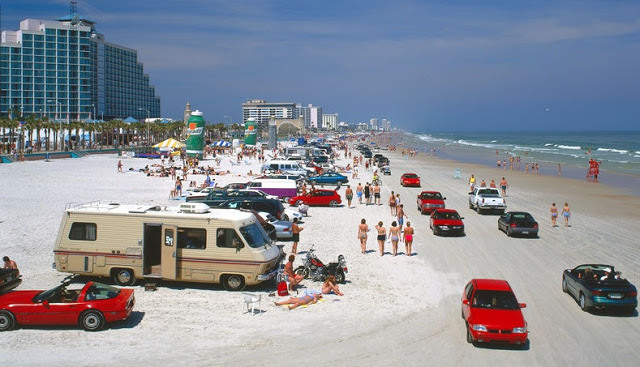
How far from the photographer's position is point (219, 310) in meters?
13.4

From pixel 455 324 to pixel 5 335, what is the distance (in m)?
9.45

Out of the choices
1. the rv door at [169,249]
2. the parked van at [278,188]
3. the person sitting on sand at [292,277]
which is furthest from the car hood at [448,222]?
the rv door at [169,249]

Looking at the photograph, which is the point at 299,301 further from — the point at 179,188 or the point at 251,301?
the point at 179,188

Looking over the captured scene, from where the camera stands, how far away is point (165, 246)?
568 inches

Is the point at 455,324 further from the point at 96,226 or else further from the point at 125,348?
the point at 96,226

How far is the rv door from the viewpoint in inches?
566

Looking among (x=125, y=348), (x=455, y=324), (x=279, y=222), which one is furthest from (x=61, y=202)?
(x=455, y=324)

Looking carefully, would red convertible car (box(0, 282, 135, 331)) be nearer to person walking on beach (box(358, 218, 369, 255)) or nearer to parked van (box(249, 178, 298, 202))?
person walking on beach (box(358, 218, 369, 255))

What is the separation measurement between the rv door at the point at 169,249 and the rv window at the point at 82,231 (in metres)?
1.87

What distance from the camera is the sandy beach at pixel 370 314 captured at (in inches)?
428

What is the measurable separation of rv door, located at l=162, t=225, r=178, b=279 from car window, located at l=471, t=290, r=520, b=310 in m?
7.34

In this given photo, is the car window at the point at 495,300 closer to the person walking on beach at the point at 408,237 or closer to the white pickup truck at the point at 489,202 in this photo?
the person walking on beach at the point at 408,237

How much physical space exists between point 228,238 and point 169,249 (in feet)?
4.99

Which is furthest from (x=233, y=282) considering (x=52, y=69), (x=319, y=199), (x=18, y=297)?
(x=52, y=69)
